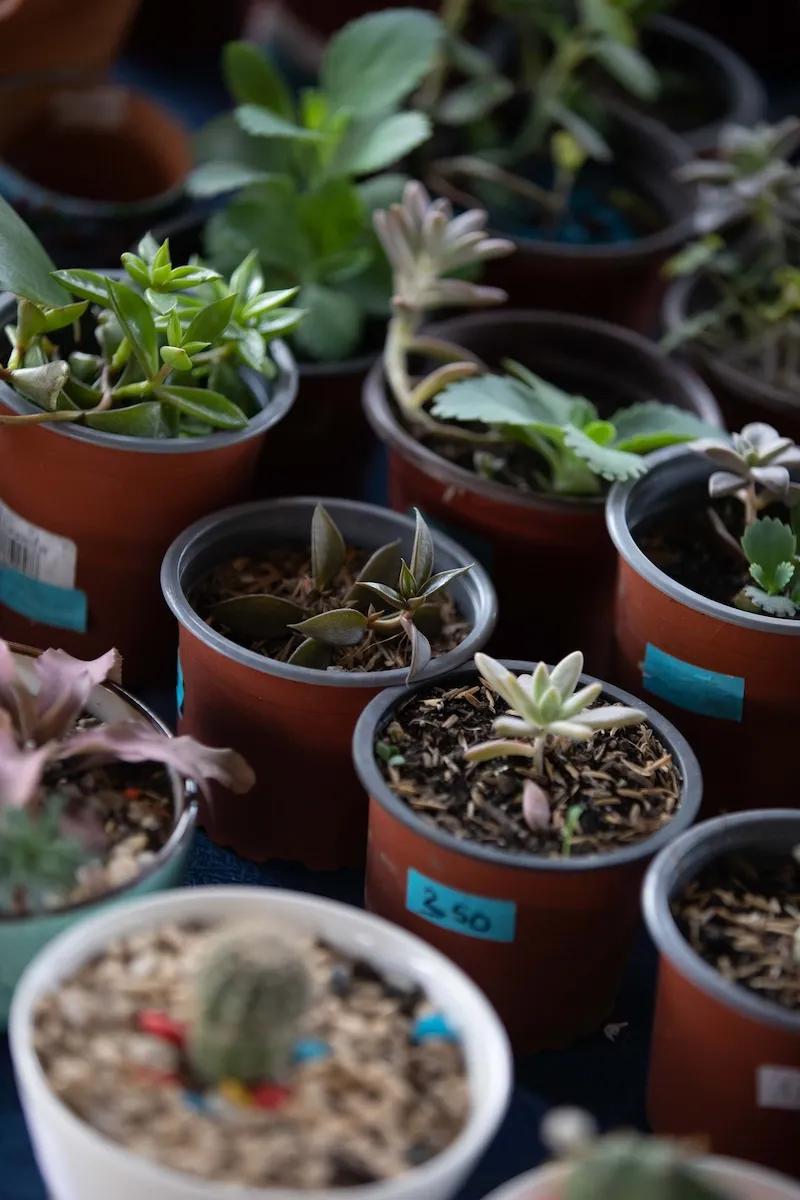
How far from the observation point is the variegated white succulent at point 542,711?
1.18m

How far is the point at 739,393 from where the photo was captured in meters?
1.80

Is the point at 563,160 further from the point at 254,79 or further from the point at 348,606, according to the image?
the point at 348,606

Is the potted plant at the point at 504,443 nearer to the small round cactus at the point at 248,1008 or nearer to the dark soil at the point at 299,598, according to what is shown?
the dark soil at the point at 299,598

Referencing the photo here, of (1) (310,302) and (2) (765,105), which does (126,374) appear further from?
(2) (765,105)

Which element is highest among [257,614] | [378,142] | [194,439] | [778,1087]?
[378,142]

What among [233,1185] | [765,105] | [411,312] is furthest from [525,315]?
[233,1185]

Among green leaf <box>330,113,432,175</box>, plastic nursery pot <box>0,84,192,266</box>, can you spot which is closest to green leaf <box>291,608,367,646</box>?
green leaf <box>330,113,432,175</box>

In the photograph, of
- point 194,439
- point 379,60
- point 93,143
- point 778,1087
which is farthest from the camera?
point 93,143

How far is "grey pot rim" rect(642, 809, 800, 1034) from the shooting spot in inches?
40.1

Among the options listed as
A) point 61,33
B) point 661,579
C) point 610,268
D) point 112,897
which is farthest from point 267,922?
point 61,33

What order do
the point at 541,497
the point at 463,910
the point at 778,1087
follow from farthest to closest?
the point at 541,497
the point at 463,910
the point at 778,1087

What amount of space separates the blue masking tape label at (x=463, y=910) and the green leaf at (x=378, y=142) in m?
0.88

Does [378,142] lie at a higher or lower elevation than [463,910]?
higher

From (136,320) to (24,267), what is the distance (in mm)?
107
